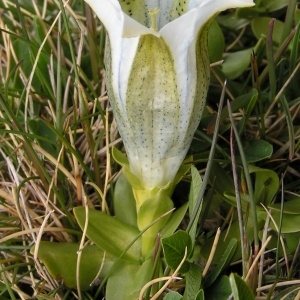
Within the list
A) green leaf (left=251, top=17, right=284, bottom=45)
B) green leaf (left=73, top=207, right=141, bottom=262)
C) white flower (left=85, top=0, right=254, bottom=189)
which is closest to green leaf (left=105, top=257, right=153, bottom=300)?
green leaf (left=73, top=207, right=141, bottom=262)

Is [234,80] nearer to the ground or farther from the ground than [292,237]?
farther from the ground

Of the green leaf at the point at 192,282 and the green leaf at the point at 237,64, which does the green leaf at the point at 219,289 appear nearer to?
the green leaf at the point at 192,282

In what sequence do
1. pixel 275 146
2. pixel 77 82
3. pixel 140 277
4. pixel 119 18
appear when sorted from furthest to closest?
pixel 275 146, pixel 77 82, pixel 140 277, pixel 119 18

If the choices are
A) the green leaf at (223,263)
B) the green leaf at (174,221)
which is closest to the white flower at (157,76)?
the green leaf at (174,221)

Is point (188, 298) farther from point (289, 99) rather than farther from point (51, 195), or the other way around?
point (289, 99)

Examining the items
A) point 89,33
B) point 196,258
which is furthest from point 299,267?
point 89,33

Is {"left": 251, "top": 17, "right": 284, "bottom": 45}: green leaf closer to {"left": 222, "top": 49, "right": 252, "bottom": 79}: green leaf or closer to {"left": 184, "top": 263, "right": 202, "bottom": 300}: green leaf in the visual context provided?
{"left": 222, "top": 49, "right": 252, "bottom": 79}: green leaf
